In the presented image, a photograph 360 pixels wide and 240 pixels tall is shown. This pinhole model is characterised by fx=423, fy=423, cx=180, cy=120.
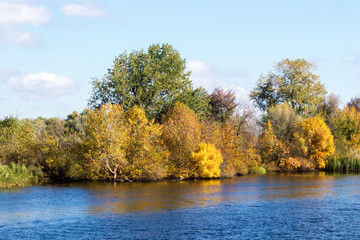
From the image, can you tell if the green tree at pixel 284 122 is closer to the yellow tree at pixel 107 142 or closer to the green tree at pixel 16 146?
the yellow tree at pixel 107 142

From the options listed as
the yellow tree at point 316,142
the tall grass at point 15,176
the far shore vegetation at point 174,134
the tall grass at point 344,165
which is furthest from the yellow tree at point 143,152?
the tall grass at point 344,165

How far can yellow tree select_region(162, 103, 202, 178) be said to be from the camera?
1949 inches

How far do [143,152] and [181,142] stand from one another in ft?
15.9

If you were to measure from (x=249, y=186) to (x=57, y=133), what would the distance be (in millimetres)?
24653

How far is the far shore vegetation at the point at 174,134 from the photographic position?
47.8 metres

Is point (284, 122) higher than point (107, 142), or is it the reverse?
point (284, 122)

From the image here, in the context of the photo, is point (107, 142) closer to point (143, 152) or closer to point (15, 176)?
point (143, 152)

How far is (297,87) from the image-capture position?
7862 centimetres

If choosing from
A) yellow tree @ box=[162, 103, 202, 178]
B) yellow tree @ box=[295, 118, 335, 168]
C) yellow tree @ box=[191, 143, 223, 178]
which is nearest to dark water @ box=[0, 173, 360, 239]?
yellow tree @ box=[191, 143, 223, 178]

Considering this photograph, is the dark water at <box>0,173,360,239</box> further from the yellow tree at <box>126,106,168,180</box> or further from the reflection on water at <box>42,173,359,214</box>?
the yellow tree at <box>126,106,168,180</box>

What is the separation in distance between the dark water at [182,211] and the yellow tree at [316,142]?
20377 millimetres

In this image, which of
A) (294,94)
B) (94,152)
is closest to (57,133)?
(94,152)

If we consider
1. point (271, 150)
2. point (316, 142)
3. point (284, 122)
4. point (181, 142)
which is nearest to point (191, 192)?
point (181, 142)

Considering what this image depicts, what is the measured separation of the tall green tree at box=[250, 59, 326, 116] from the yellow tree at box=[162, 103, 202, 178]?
3306 cm
